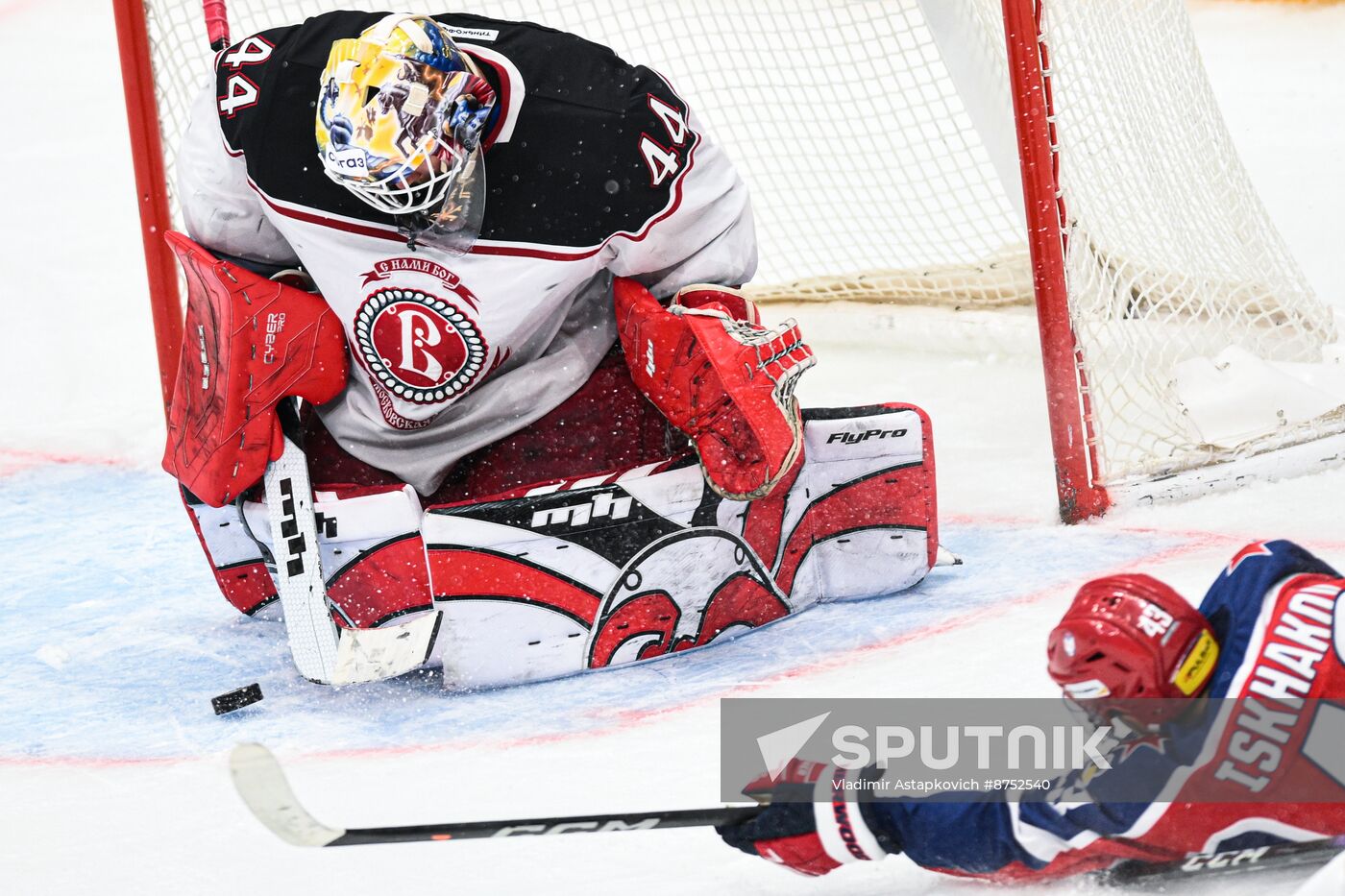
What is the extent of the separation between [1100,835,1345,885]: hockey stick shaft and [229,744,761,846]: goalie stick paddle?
389 millimetres

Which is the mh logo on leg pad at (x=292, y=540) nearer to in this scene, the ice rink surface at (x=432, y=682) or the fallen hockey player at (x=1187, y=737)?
the ice rink surface at (x=432, y=682)

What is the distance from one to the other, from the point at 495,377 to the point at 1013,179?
123 centimetres

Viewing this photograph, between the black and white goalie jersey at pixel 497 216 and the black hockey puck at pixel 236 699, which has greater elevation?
the black and white goalie jersey at pixel 497 216

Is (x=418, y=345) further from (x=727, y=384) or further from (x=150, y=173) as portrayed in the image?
(x=150, y=173)

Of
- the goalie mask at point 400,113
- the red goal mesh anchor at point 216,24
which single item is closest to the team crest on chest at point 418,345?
the goalie mask at point 400,113

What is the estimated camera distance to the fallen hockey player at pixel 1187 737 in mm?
1344

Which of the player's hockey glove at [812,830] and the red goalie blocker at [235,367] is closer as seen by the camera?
the player's hockey glove at [812,830]

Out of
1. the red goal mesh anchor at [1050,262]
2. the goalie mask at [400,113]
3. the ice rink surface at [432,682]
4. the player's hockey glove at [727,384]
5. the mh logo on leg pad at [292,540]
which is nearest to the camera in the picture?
the ice rink surface at [432,682]

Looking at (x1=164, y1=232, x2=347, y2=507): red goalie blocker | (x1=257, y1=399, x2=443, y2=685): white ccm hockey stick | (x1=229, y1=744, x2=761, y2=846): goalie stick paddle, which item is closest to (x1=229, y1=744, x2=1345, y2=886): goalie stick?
(x1=229, y1=744, x2=761, y2=846): goalie stick paddle

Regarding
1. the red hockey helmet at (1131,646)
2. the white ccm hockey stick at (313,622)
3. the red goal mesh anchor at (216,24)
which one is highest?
the red goal mesh anchor at (216,24)

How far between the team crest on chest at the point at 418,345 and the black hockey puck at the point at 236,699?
1.80 feet

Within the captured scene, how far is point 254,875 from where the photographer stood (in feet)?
5.58

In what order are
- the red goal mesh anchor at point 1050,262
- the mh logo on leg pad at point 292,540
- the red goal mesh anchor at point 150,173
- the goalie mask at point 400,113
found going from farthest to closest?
the red goal mesh anchor at point 150,173 < the red goal mesh anchor at point 1050,262 < the mh logo on leg pad at point 292,540 < the goalie mask at point 400,113

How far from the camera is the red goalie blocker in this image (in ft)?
7.67
